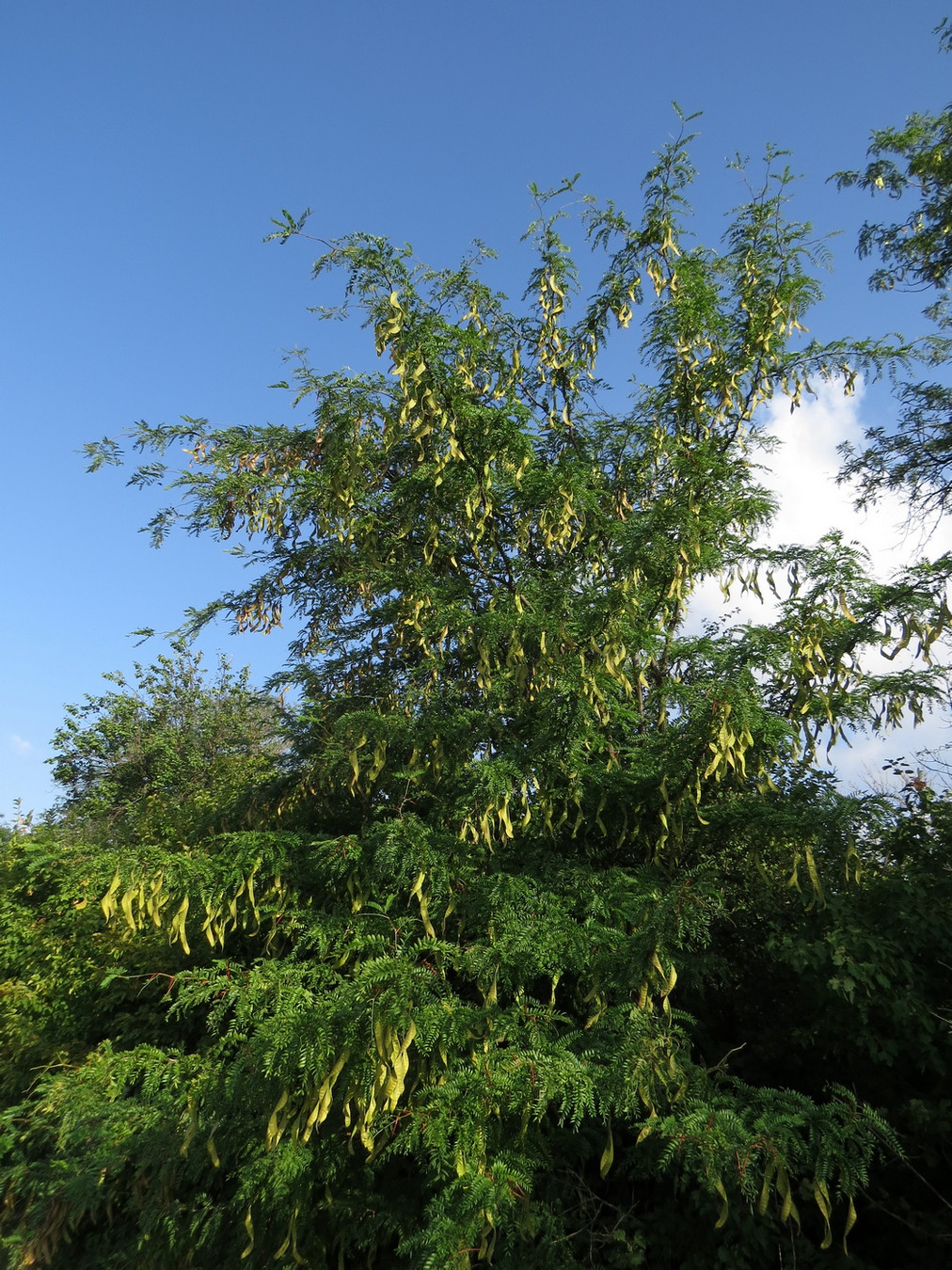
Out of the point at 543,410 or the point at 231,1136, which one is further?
the point at 543,410

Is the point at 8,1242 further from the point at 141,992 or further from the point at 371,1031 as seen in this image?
the point at 371,1031

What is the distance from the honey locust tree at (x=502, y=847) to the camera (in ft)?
12.2

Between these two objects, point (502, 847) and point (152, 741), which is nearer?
point (502, 847)

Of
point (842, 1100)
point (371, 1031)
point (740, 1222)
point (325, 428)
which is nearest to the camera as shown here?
point (371, 1031)

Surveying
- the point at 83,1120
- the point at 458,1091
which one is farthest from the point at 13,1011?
the point at 458,1091

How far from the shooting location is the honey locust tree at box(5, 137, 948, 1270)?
3705 mm

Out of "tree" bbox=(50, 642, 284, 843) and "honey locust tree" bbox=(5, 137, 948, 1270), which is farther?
"tree" bbox=(50, 642, 284, 843)

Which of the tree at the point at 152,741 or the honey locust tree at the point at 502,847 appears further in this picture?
the tree at the point at 152,741

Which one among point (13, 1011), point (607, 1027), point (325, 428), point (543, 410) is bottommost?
point (13, 1011)

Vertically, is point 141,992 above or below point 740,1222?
above

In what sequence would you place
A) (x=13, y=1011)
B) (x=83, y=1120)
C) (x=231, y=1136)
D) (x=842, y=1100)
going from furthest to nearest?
(x=13, y=1011) < (x=83, y=1120) < (x=231, y=1136) < (x=842, y=1100)

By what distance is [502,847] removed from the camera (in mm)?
5234

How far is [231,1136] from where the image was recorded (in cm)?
449

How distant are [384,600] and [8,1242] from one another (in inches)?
202
